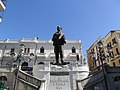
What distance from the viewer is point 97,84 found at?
15.2 meters

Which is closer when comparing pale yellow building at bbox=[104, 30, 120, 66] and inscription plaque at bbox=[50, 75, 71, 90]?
inscription plaque at bbox=[50, 75, 71, 90]

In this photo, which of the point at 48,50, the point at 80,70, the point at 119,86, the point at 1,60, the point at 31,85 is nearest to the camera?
the point at 31,85

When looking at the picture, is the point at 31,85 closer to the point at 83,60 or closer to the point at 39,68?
the point at 39,68

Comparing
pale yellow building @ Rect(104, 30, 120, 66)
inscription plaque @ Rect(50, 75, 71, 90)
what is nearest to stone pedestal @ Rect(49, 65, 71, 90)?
inscription plaque @ Rect(50, 75, 71, 90)

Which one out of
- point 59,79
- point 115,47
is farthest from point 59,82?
point 115,47

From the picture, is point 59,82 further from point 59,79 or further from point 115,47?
point 115,47

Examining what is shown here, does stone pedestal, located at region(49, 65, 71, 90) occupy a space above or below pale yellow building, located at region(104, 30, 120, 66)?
below

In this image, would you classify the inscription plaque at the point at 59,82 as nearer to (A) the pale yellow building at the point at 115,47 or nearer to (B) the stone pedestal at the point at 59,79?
(B) the stone pedestal at the point at 59,79

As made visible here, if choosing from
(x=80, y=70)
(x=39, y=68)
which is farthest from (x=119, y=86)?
(x=39, y=68)

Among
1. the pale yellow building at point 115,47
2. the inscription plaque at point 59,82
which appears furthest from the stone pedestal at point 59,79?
the pale yellow building at point 115,47

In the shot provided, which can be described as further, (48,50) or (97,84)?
(48,50)

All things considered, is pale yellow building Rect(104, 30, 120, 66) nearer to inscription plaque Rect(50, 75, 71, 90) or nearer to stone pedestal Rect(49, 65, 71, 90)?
stone pedestal Rect(49, 65, 71, 90)

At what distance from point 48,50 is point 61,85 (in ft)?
88.9

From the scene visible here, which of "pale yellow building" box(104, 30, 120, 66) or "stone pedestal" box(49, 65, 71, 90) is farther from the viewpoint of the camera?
"pale yellow building" box(104, 30, 120, 66)
